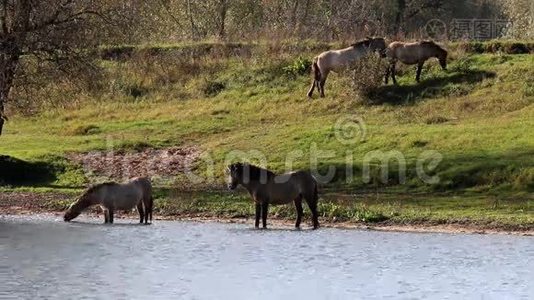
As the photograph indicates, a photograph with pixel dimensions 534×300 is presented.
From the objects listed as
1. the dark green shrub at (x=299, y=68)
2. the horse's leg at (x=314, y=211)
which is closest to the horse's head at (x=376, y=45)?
the dark green shrub at (x=299, y=68)

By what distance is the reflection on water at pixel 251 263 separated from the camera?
17.4m

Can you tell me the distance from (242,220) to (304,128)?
8614 millimetres

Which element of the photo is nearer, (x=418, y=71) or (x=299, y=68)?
(x=418, y=71)

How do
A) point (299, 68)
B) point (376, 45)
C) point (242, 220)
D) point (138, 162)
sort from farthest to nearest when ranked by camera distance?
1. point (299, 68)
2. point (376, 45)
3. point (138, 162)
4. point (242, 220)

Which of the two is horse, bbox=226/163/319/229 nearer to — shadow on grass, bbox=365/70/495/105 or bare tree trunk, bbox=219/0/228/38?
shadow on grass, bbox=365/70/495/105

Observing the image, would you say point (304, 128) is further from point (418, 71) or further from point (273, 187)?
point (273, 187)

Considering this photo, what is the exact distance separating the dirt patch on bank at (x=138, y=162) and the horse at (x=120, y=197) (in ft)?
19.5

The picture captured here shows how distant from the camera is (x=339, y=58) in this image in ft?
128

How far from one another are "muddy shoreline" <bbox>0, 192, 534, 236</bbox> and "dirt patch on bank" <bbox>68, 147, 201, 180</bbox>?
9.92 ft

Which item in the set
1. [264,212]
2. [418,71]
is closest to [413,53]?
[418,71]

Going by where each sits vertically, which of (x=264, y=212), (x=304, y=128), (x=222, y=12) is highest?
(x=222, y=12)

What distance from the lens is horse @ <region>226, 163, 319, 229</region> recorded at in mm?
25125

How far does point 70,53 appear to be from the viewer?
32.0 metres

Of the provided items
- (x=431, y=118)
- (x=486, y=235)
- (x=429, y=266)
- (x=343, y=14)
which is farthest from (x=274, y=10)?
(x=429, y=266)
